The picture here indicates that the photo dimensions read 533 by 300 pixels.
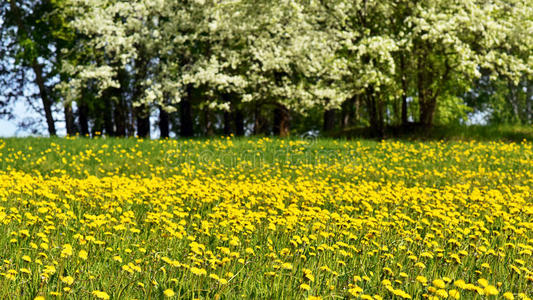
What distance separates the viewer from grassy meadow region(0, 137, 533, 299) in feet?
12.0

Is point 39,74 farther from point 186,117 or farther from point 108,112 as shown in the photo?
point 186,117

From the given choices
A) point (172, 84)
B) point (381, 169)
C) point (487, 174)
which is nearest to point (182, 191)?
point (381, 169)

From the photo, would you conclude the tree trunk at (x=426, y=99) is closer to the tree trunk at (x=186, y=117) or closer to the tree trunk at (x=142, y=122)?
the tree trunk at (x=186, y=117)

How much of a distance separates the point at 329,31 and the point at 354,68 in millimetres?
2143

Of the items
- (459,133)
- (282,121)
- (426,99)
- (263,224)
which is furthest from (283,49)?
(263,224)

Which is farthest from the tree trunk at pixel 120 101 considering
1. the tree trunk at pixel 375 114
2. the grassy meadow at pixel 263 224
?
the tree trunk at pixel 375 114

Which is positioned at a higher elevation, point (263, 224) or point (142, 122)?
point (142, 122)

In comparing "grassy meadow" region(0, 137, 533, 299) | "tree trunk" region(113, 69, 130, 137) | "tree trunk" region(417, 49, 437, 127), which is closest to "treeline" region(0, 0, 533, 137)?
"tree trunk" region(417, 49, 437, 127)

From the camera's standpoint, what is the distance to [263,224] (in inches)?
229

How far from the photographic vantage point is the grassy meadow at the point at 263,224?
144 inches

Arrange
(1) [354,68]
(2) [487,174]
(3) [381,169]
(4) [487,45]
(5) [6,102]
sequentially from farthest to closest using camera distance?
(5) [6,102] < (1) [354,68] < (4) [487,45] < (3) [381,169] < (2) [487,174]

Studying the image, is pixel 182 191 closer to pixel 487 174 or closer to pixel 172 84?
pixel 487 174

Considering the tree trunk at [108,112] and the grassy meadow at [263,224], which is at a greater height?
the tree trunk at [108,112]

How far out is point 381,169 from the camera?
42.3 feet
